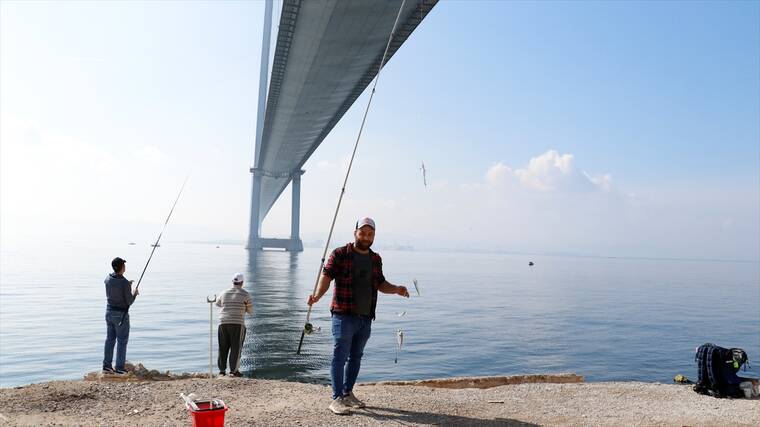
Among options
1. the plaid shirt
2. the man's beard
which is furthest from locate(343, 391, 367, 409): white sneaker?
the man's beard

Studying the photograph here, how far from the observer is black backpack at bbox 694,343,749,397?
6.99 m

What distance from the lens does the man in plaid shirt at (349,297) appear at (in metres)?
5.49

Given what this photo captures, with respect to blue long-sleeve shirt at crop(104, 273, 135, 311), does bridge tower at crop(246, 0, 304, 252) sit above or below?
Answer: above

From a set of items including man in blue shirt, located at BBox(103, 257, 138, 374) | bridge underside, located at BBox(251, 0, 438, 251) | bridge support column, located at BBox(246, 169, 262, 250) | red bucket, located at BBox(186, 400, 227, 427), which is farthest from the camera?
bridge support column, located at BBox(246, 169, 262, 250)

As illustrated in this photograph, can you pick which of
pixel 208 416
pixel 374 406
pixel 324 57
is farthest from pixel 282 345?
pixel 324 57

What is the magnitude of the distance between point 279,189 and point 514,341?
212 feet

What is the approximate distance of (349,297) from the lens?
18.0ft

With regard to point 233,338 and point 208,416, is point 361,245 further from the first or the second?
point 233,338

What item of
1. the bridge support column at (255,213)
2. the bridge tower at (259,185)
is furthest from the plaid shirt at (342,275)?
the bridge support column at (255,213)

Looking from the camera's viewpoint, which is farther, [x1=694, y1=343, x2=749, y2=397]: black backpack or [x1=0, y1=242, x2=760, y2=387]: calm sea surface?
[x1=0, y1=242, x2=760, y2=387]: calm sea surface

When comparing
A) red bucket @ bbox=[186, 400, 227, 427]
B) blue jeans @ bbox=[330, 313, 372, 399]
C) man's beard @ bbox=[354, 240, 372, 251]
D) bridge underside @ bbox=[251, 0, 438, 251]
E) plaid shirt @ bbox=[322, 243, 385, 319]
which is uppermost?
bridge underside @ bbox=[251, 0, 438, 251]

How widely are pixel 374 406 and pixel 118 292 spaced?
4382 millimetres

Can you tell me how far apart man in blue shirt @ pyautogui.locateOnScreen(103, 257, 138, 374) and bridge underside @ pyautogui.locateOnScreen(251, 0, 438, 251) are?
54.7ft

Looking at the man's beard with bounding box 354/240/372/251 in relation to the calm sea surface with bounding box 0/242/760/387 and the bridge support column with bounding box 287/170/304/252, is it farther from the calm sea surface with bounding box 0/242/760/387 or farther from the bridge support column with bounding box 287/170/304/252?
the bridge support column with bounding box 287/170/304/252
